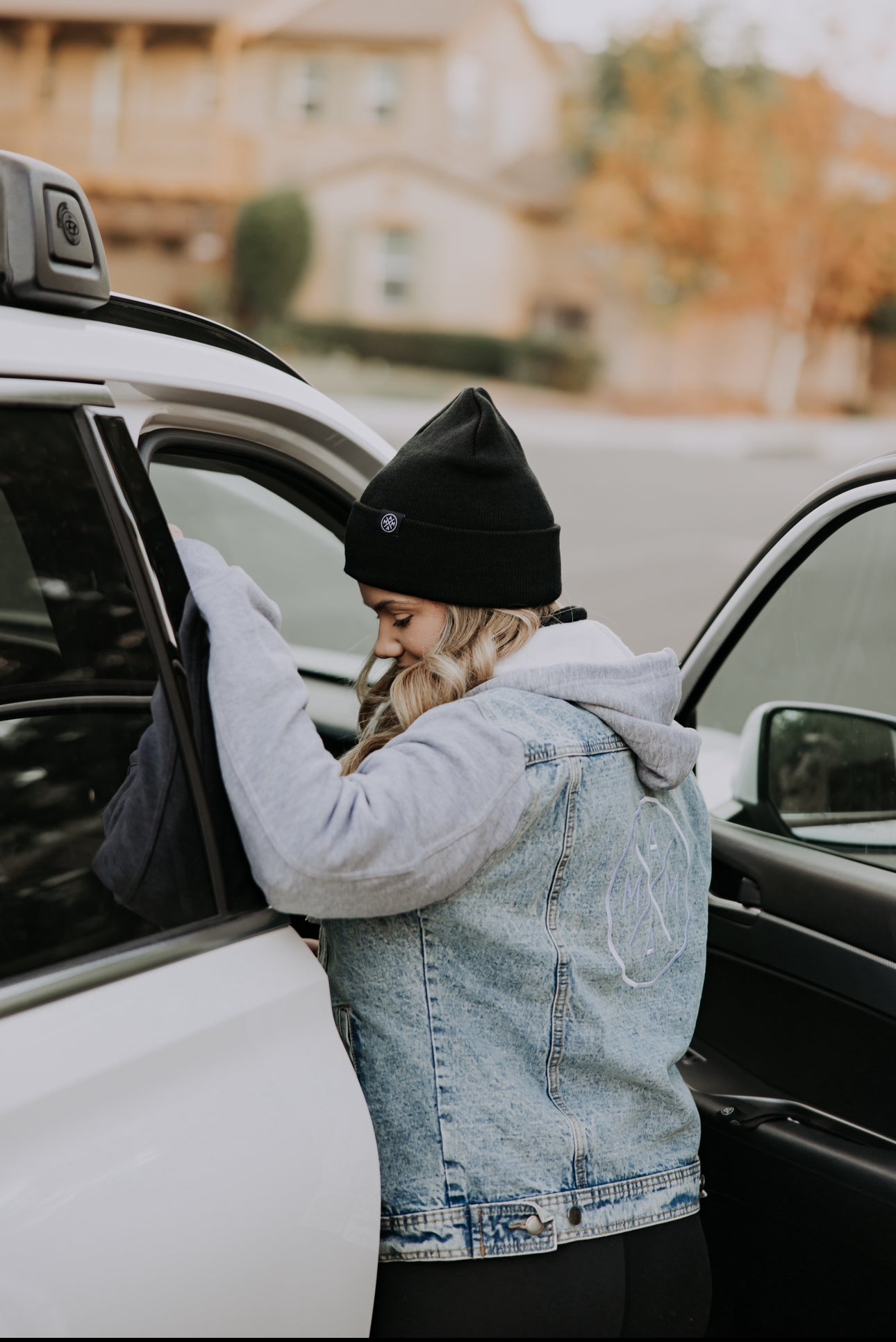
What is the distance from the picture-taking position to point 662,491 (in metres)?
17.7

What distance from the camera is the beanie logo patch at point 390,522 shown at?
1.77 m

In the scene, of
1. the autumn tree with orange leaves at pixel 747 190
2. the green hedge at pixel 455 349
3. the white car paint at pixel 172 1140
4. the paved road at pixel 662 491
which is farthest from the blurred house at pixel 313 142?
the white car paint at pixel 172 1140

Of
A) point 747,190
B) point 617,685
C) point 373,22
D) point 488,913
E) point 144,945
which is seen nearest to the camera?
point 144,945

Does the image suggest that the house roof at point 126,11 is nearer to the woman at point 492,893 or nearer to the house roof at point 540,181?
the house roof at point 540,181

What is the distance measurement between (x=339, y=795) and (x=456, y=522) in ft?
1.37

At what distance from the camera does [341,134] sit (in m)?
34.8

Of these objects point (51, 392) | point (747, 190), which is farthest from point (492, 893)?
point (747, 190)

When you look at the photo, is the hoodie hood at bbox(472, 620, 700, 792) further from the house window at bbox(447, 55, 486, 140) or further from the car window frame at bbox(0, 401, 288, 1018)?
the house window at bbox(447, 55, 486, 140)

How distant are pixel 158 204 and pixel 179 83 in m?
3.40

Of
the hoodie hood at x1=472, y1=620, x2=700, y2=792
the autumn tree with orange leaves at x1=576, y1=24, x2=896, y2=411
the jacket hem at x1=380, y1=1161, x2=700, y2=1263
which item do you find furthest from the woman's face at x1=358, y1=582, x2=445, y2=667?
the autumn tree with orange leaves at x1=576, y1=24, x2=896, y2=411

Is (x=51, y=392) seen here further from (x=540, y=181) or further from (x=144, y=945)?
(x=540, y=181)

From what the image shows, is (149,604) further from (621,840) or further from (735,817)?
(735,817)

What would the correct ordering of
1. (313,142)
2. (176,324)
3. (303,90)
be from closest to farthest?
(176,324) → (313,142) → (303,90)

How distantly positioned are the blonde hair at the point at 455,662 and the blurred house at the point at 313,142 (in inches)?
1204
